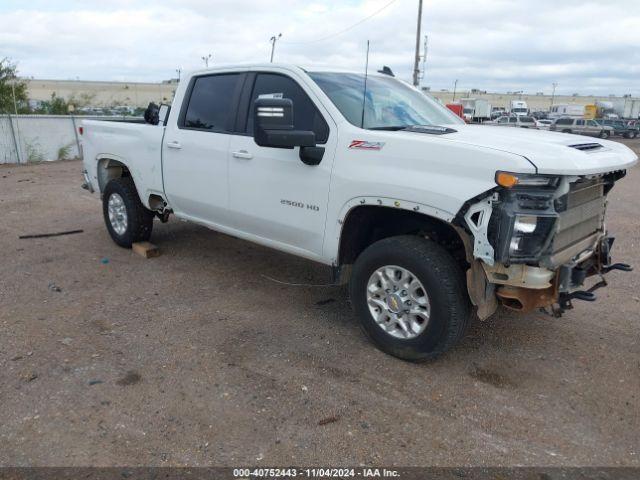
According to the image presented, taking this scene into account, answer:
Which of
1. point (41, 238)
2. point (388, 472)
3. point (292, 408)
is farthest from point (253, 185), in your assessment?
point (41, 238)

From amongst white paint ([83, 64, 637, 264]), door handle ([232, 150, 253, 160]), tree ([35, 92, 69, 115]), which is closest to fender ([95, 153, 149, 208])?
white paint ([83, 64, 637, 264])

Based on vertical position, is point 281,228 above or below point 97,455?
above

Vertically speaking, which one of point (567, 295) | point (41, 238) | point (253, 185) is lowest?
point (41, 238)

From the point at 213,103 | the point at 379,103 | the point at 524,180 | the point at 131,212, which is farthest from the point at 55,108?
the point at 524,180

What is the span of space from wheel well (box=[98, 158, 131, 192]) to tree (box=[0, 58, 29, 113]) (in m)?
17.1

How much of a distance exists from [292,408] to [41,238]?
5.32m

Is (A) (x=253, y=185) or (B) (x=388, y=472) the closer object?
(B) (x=388, y=472)

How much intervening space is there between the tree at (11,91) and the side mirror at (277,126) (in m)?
20.8

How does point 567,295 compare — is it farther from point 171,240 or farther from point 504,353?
point 171,240

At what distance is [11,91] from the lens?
2225cm

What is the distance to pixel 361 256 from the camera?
3.81 m

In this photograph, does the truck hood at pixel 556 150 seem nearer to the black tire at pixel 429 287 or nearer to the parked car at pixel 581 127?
the black tire at pixel 429 287

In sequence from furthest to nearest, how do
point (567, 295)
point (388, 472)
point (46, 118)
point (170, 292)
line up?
point (46, 118) → point (170, 292) → point (567, 295) → point (388, 472)

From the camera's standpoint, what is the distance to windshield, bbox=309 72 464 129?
13.0 feet
